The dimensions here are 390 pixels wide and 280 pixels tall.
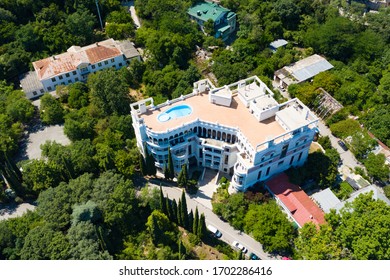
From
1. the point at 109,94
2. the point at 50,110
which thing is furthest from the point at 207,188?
the point at 50,110

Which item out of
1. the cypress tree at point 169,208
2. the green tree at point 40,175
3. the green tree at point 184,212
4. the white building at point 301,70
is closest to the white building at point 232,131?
the cypress tree at point 169,208

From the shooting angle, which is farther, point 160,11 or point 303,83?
point 160,11

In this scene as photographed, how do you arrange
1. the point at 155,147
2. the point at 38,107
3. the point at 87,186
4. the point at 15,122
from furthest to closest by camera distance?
the point at 38,107, the point at 15,122, the point at 155,147, the point at 87,186

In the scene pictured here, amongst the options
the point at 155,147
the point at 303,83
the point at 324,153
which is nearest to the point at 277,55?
the point at 303,83

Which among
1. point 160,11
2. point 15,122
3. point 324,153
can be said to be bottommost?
point 324,153

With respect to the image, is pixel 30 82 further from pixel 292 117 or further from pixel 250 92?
pixel 292 117

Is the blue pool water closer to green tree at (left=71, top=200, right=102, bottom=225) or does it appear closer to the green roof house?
green tree at (left=71, top=200, right=102, bottom=225)

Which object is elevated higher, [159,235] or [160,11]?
[160,11]

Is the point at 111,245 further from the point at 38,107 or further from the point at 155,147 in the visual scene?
the point at 38,107
